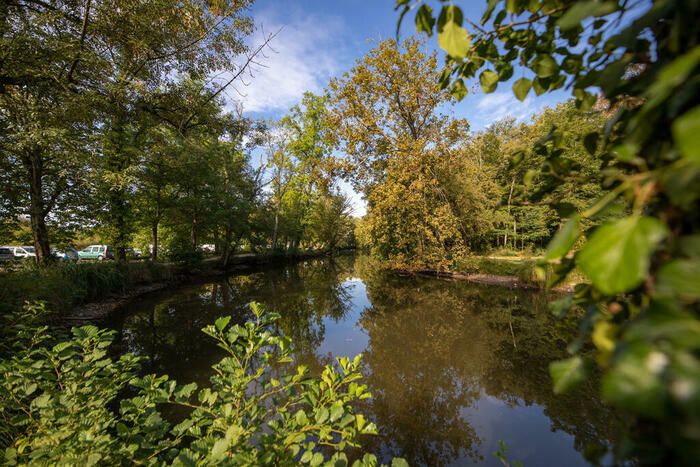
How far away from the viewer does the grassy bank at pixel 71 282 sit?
558cm

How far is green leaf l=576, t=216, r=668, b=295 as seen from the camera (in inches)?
14.4

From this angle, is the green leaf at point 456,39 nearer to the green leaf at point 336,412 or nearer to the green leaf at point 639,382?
the green leaf at point 639,382

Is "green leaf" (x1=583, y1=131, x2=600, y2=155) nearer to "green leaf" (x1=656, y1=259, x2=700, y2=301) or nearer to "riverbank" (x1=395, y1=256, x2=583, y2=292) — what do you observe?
"green leaf" (x1=656, y1=259, x2=700, y2=301)

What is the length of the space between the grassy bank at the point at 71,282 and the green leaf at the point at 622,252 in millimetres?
6463

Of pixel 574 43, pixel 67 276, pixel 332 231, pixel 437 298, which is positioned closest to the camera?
pixel 574 43

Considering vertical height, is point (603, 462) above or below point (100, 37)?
below

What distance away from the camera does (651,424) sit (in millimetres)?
428

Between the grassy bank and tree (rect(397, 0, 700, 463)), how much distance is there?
6.45 meters

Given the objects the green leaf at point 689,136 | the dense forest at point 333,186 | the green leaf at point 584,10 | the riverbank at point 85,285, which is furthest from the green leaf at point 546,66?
the riverbank at point 85,285

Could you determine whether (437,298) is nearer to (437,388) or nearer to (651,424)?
(437,388)

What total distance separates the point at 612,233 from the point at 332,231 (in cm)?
3852

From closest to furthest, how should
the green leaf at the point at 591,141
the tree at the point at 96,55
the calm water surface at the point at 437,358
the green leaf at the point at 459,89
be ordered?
the green leaf at the point at 591,141 → the green leaf at the point at 459,89 → the calm water surface at the point at 437,358 → the tree at the point at 96,55

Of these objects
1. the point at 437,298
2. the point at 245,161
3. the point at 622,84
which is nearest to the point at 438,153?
the point at 437,298

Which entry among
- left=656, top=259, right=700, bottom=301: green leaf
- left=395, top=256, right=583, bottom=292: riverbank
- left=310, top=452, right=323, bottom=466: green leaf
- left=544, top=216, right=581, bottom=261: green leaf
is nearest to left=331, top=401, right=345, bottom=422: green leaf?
left=310, top=452, right=323, bottom=466: green leaf
